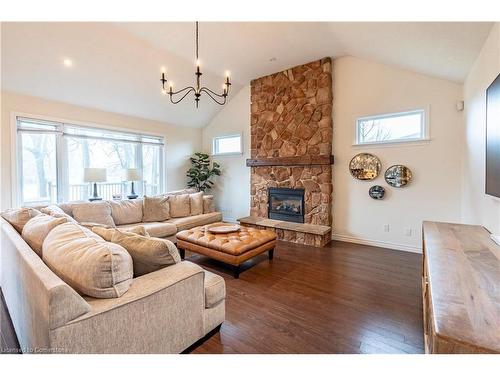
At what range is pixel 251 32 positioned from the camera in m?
3.46

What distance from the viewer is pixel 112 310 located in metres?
1.18

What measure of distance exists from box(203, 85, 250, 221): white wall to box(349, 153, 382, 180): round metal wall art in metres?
2.30

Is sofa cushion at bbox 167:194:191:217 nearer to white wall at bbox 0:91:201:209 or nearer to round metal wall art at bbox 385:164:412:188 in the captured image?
white wall at bbox 0:91:201:209

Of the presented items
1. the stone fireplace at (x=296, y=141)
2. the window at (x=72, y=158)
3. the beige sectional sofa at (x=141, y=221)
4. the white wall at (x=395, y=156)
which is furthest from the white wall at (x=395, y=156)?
the window at (x=72, y=158)

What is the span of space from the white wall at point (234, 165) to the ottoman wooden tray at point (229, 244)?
7.69 ft

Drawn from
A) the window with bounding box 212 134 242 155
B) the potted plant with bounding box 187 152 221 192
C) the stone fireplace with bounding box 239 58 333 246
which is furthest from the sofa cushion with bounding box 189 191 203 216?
the window with bounding box 212 134 242 155

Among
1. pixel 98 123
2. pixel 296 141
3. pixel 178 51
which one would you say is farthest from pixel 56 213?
pixel 296 141

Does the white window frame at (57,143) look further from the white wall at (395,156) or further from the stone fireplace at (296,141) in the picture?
the white wall at (395,156)

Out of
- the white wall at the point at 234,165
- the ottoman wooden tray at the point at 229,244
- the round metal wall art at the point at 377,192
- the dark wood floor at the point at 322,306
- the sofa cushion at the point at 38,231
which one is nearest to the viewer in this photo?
the sofa cushion at the point at 38,231

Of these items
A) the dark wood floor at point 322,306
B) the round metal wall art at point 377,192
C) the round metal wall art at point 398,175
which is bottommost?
the dark wood floor at point 322,306

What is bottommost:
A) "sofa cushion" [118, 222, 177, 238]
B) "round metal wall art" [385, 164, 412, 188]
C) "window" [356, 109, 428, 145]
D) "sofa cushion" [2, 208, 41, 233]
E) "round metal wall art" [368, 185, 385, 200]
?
"sofa cushion" [118, 222, 177, 238]

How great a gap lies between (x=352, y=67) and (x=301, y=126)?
4.18 feet

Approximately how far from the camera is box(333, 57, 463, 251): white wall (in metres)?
3.45

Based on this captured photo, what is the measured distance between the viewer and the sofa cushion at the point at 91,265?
47.3 inches
